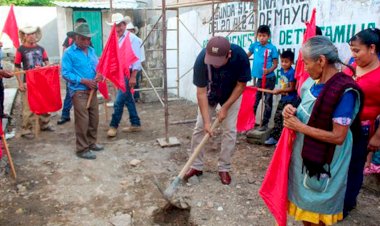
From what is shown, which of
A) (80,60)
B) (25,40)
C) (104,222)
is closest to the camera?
(104,222)

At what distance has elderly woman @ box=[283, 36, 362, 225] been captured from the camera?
1.94m

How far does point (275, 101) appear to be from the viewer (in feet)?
18.7

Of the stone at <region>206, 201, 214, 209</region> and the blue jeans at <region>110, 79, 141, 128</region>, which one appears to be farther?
the blue jeans at <region>110, 79, 141, 128</region>

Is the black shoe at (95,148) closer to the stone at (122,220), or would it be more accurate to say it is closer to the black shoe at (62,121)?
the black shoe at (62,121)

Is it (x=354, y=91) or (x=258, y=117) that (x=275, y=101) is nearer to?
(x=258, y=117)

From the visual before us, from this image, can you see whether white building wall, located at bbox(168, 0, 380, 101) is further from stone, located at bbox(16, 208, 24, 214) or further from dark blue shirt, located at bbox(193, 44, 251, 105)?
stone, located at bbox(16, 208, 24, 214)

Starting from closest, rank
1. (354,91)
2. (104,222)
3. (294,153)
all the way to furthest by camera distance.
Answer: (354,91) → (294,153) → (104,222)

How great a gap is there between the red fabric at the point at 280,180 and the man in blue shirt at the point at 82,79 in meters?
3.05

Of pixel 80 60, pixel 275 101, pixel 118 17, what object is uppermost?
pixel 118 17

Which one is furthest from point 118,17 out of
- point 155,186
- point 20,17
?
point 20,17

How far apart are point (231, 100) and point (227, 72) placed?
1.00 ft

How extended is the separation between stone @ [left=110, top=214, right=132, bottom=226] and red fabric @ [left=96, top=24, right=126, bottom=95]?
7.64ft

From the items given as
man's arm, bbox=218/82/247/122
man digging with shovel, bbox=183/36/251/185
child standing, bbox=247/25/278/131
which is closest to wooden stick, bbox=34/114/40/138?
man digging with shovel, bbox=183/36/251/185

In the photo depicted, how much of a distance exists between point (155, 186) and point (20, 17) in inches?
645
